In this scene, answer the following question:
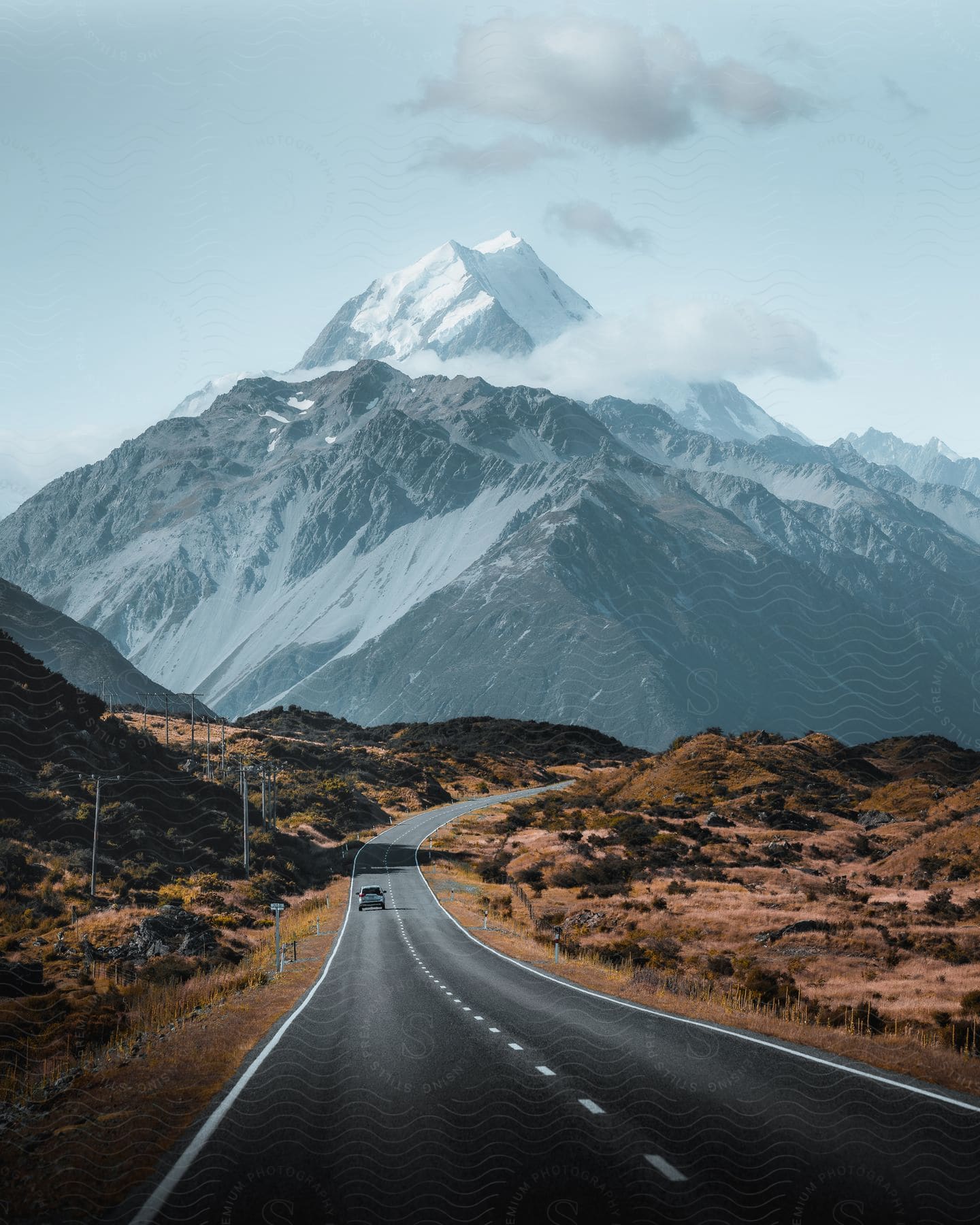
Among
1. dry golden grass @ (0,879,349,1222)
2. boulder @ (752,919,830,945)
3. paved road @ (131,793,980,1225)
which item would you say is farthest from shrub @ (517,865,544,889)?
paved road @ (131,793,980,1225)

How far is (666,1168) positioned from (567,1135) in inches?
56.9

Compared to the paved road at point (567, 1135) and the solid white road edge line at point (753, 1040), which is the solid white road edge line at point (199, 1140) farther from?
the solid white road edge line at point (753, 1040)

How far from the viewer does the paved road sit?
29.8ft

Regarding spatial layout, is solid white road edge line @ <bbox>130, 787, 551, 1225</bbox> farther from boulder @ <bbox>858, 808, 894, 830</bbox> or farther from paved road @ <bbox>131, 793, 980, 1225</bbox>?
boulder @ <bbox>858, 808, 894, 830</bbox>

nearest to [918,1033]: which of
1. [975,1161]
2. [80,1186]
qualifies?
[975,1161]

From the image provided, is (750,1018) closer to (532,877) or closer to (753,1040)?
(753,1040)

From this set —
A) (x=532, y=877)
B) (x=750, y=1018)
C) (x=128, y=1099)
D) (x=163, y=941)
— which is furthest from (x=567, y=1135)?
(x=532, y=877)

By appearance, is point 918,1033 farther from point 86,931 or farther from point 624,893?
point 624,893

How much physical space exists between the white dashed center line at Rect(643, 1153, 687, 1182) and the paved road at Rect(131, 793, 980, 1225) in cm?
2

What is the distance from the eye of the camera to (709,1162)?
402 inches

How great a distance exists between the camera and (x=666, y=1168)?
1000 cm

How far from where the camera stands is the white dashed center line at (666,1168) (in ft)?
31.8

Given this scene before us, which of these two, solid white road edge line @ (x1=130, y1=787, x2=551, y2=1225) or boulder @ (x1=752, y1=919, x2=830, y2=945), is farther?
boulder @ (x1=752, y1=919, x2=830, y2=945)

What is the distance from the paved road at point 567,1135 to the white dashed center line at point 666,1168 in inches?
1.0
